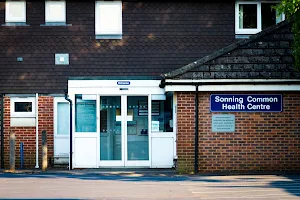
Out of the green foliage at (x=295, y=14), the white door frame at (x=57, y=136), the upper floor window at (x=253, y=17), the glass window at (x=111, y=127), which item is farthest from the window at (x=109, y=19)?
the green foliage at (x=295, y=14)

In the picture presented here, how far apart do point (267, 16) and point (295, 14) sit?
14.0 ft

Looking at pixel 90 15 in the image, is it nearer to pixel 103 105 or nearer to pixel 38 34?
pixel 38 34

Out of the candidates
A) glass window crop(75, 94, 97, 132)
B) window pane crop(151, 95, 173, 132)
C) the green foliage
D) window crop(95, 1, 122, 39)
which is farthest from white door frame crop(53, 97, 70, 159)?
the green foliage

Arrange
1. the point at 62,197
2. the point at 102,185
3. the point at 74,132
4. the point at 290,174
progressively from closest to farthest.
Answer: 1. the point at 62,197
2. the point at 102,185
3. the point at 290,174
4. the point at 74,132

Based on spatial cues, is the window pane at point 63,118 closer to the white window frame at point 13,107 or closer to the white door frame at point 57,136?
the white door frame at point 57,136

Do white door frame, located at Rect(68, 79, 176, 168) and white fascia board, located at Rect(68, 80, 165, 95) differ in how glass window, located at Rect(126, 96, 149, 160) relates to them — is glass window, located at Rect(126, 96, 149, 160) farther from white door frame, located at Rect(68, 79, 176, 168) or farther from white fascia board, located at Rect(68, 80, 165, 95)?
white fascia board, located at Rect(68, 80, 165, 95)

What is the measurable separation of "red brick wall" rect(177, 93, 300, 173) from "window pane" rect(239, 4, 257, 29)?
142 inches

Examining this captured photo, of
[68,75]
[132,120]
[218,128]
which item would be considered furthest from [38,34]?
[218,128]

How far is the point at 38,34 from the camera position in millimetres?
19016

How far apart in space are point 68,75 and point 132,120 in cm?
252

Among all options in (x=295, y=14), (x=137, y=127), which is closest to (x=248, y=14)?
(x=295, y=14)

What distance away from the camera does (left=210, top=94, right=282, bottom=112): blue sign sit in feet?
54.0

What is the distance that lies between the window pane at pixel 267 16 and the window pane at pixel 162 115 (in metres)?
3.95

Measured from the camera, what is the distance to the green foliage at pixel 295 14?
13.7 metres
